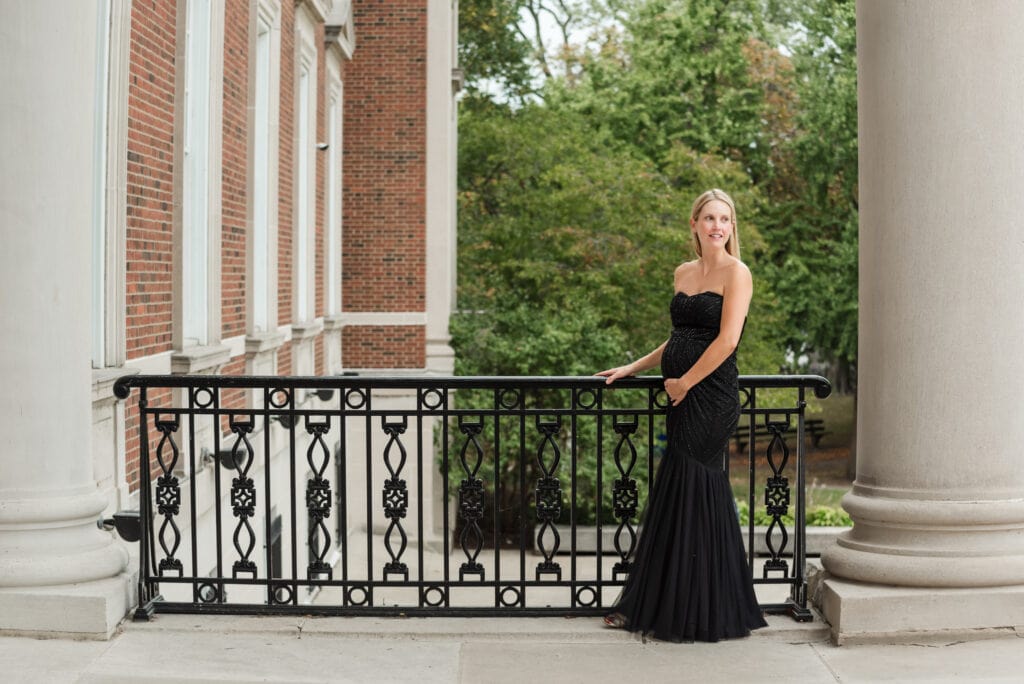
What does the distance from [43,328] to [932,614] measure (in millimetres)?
4011

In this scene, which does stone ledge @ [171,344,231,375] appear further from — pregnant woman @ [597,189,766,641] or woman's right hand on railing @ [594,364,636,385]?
pregnant woman @ [597,189,766,641]

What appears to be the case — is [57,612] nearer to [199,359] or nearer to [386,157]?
[199,359]

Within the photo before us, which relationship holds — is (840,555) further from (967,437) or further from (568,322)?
(568,322)

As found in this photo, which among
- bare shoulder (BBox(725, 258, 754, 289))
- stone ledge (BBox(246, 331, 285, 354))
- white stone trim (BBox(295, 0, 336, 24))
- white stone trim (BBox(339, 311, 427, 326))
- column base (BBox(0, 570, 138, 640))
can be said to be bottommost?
column base (BBox(0, 570, 138, 640))

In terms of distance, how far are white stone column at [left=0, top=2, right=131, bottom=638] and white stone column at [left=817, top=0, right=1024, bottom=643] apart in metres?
3.38

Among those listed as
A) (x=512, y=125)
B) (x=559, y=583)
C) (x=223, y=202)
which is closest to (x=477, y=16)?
(x=512, y=125)

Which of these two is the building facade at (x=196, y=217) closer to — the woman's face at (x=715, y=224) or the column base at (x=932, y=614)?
the woman's face at (x=715, y=224)

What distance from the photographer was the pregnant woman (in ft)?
18.9

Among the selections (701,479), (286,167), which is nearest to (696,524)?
(701,479)

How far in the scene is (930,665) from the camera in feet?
18.0

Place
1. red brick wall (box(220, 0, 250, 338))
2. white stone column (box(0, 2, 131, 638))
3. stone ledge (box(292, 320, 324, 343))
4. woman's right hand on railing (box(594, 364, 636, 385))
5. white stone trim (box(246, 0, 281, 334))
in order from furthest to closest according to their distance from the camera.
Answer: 1. stone ledge (box(292, 320, 324, 343))
2. white stone trim (box(246, 0, 281, 334))
3. red brick wall (box(220, 0, 250, 338))
4. woman's right hand on railing (box(594, 364, 636, 385))
5. white stone column (box(0, 2, 131, 638))

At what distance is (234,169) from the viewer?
12.0 metres

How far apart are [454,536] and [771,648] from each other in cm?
1819

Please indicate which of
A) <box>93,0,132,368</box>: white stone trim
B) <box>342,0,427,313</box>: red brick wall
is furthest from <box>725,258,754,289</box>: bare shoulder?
<box>342,0,427,313</box>: red brick wall
